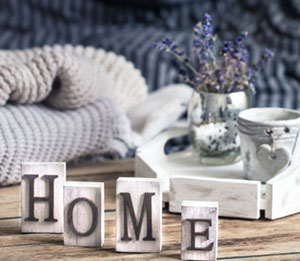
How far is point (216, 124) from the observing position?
1012 mm

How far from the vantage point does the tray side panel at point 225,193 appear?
0.83 metres

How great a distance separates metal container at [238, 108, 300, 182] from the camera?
869mm

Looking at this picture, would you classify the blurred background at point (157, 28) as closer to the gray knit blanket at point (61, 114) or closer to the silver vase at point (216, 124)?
the gray knit blanket at point (61, 114)

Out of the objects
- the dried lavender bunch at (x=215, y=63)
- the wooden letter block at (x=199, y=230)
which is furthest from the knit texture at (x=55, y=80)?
the wooden letter block at (x=199, y=230)

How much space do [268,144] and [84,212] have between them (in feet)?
1.11

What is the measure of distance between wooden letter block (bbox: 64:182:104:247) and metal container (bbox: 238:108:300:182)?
295 mm

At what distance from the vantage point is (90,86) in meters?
1.08

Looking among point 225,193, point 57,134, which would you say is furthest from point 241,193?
point 57,134

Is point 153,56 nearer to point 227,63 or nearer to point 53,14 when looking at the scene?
point 53,14

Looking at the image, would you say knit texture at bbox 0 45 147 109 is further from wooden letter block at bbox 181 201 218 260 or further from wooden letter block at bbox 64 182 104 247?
wooden letter block at bbox 181 201 218 260

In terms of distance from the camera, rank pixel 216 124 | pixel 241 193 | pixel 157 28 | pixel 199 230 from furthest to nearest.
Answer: pixel 157 28 < pixel 216 124 < pixel 241 193 < pixel 199 230

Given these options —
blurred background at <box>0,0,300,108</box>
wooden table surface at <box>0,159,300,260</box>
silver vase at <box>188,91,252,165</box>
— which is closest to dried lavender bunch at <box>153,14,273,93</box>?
silver vase at <box>188,91,252,165</box>

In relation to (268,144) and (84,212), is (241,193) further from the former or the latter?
(84,212)

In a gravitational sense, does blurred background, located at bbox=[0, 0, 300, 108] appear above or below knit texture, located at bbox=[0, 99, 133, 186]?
above
